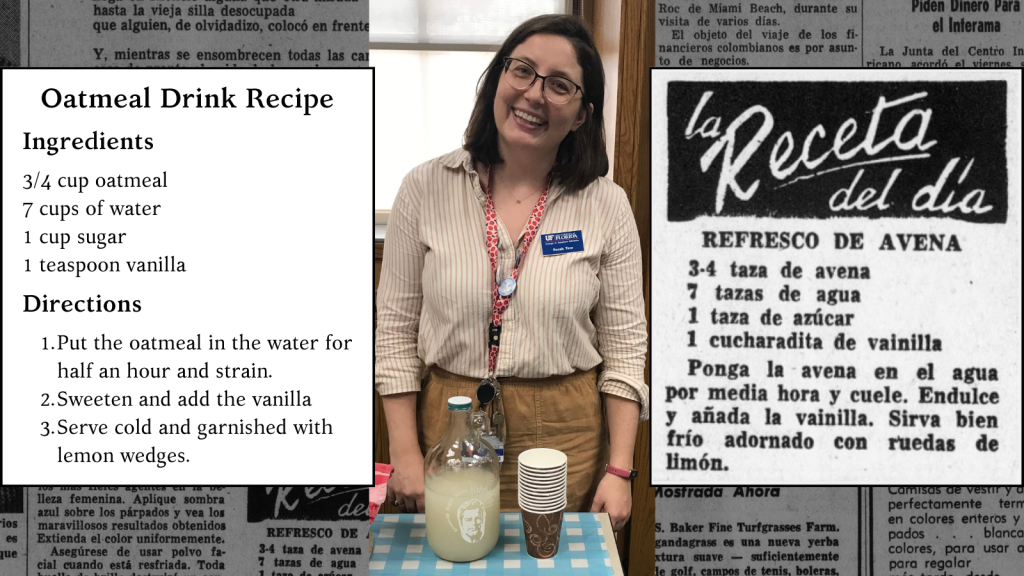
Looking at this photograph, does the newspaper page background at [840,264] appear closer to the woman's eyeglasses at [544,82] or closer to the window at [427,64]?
the woman's eyeglasses at [544,82]

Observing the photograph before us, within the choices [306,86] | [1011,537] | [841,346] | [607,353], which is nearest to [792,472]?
[841,346]

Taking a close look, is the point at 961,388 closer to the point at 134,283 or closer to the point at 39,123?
the point at 134,283

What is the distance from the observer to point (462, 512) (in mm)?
887

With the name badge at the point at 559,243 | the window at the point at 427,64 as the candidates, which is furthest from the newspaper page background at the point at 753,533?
the window at the point at 427,64

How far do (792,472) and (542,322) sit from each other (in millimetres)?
486

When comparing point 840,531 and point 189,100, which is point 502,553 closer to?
point 840,531

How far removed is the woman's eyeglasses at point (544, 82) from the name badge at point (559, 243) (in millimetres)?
235

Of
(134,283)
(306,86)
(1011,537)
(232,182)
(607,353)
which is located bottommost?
(1011,537)

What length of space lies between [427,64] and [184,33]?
5.06 feet

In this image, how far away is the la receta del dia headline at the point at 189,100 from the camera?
0.78 metres

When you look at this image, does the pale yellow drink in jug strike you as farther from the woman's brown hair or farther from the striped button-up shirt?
the woman's brown hair

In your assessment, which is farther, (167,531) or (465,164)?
(465,164)

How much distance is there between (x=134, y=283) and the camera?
2.58 feet

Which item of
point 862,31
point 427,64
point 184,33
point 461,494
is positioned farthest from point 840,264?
point 427,64
